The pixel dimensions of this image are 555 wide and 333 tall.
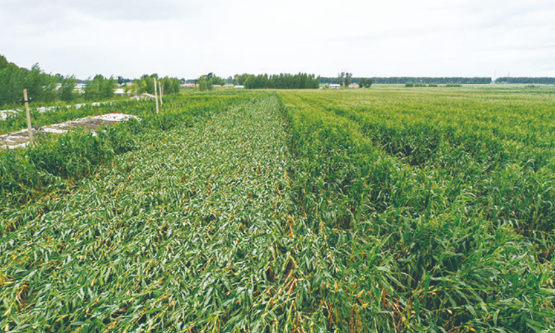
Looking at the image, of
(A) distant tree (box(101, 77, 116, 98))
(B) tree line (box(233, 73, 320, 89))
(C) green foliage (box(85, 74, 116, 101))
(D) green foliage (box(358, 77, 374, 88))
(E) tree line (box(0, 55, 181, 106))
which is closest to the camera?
(E) tree line (box(0, 55, 181, 106))

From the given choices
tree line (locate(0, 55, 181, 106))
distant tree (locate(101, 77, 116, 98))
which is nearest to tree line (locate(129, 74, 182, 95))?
distant tree (locate(101, 77, 116, 98))

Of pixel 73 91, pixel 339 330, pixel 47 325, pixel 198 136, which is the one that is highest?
pixel 73 91

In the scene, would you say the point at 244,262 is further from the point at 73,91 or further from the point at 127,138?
the point at 73,91

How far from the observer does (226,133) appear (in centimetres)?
1143

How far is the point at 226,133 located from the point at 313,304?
969 cm

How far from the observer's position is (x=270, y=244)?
3.39 metres

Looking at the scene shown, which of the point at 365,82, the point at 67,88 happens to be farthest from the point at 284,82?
the point at 67,88

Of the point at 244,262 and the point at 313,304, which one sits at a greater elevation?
the point at 244,262

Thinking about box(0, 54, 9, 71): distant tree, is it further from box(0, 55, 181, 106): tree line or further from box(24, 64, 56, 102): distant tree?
box(24, 64, 56, 102): distant tree

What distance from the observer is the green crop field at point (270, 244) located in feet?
7.68

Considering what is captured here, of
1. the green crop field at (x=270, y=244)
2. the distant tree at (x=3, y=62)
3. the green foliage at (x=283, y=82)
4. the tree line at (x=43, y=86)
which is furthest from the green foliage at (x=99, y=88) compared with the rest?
the green foliage at (x=283, y=82)

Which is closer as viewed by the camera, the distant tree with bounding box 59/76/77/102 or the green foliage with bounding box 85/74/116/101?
the distant tree with bounding box 59/76/77/102

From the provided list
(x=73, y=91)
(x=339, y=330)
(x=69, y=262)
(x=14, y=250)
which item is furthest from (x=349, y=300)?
(x=73, y=91)

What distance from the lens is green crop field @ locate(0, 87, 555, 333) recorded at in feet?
7.68
